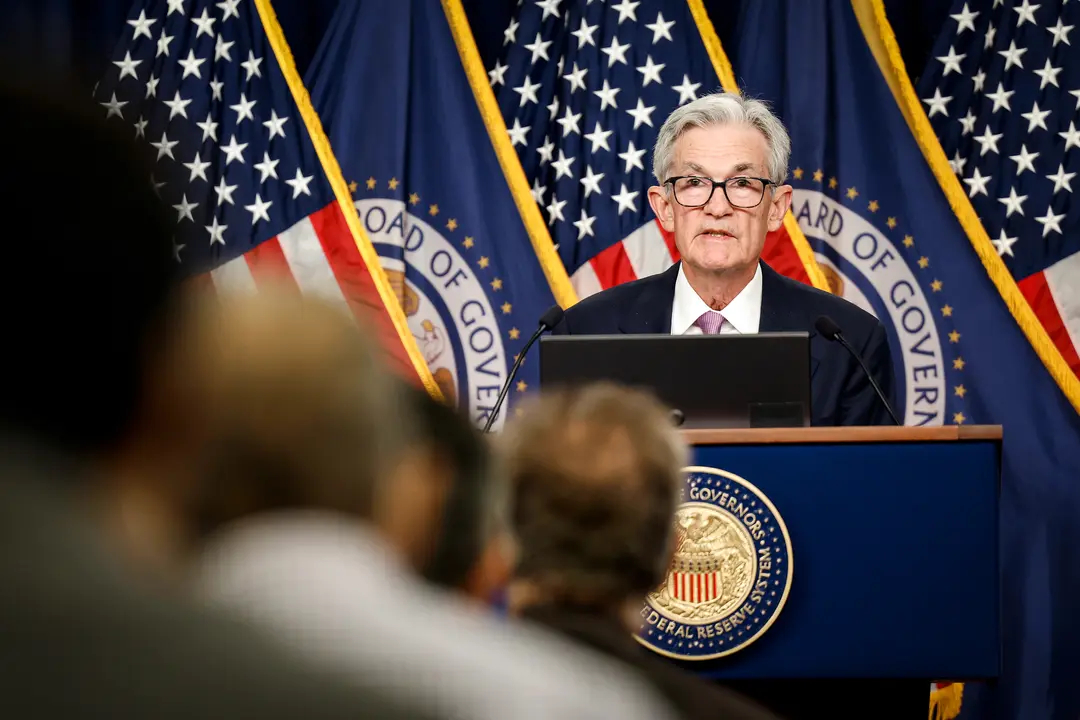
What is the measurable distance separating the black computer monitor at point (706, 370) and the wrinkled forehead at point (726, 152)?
138 centimetres

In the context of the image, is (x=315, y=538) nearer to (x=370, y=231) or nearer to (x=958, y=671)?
(x=958, y=671)

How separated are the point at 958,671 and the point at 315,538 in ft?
8.20

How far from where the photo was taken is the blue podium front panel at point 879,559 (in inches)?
109

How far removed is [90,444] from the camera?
1.55 ft

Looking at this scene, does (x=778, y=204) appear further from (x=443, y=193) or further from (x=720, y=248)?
(x=443, y=193)

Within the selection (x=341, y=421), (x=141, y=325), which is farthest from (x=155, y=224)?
(x=341, y=421)

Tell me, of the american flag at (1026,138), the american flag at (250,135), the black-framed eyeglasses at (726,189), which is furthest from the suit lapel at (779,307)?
the american flag at (250,135)

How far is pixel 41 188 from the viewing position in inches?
17.9

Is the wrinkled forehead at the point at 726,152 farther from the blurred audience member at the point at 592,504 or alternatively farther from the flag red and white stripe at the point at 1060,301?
the blurred audience member at the point at 592,504

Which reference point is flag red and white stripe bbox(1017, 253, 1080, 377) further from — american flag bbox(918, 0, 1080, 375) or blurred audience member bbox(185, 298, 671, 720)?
blurred audience member bbox(185, 298, 671, 720)

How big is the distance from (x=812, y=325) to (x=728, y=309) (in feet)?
0.91

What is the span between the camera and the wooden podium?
2.76 m

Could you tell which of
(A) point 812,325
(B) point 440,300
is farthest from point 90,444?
(B) point 440,300

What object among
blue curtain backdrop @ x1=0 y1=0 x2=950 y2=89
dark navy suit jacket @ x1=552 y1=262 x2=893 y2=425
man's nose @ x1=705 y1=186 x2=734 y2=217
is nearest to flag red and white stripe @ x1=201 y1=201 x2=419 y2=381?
blue curtain backdrop @ x1=0 y1=0 x2=950 y2=89
